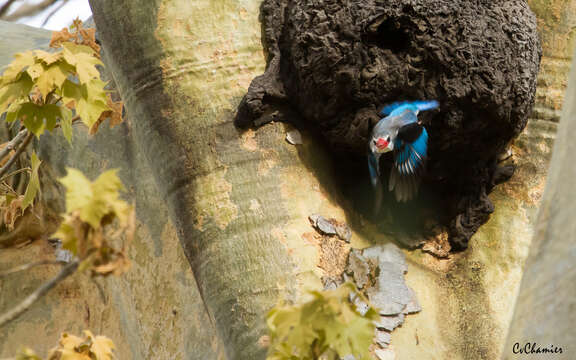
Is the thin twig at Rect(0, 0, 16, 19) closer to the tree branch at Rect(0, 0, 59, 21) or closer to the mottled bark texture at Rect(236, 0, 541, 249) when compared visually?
the tree branch at Rect(0, 0, 59, 21)

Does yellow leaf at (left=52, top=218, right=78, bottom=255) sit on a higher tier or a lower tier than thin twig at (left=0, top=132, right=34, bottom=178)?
higher

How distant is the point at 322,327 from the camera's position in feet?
3.34

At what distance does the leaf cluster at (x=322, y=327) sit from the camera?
101 centimetres

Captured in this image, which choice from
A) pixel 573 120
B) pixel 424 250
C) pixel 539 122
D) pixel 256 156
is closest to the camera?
pixel 573 120

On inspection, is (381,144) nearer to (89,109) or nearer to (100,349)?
(89,109)

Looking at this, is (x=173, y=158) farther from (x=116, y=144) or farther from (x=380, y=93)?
(x=116, y=144)

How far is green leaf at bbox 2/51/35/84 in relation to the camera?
1.33m

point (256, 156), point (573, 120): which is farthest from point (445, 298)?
point (573, 120)

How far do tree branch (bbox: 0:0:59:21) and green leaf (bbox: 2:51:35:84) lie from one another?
3.81m

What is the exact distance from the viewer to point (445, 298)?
1.63 metres

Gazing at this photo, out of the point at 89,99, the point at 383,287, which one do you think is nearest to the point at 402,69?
the point at 383,287

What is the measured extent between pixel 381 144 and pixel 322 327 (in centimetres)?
76

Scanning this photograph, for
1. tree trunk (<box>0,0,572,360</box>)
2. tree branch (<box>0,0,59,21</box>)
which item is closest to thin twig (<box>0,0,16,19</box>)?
tree branch (<box>0,0,59,21</box>)

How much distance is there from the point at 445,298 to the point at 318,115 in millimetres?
559
